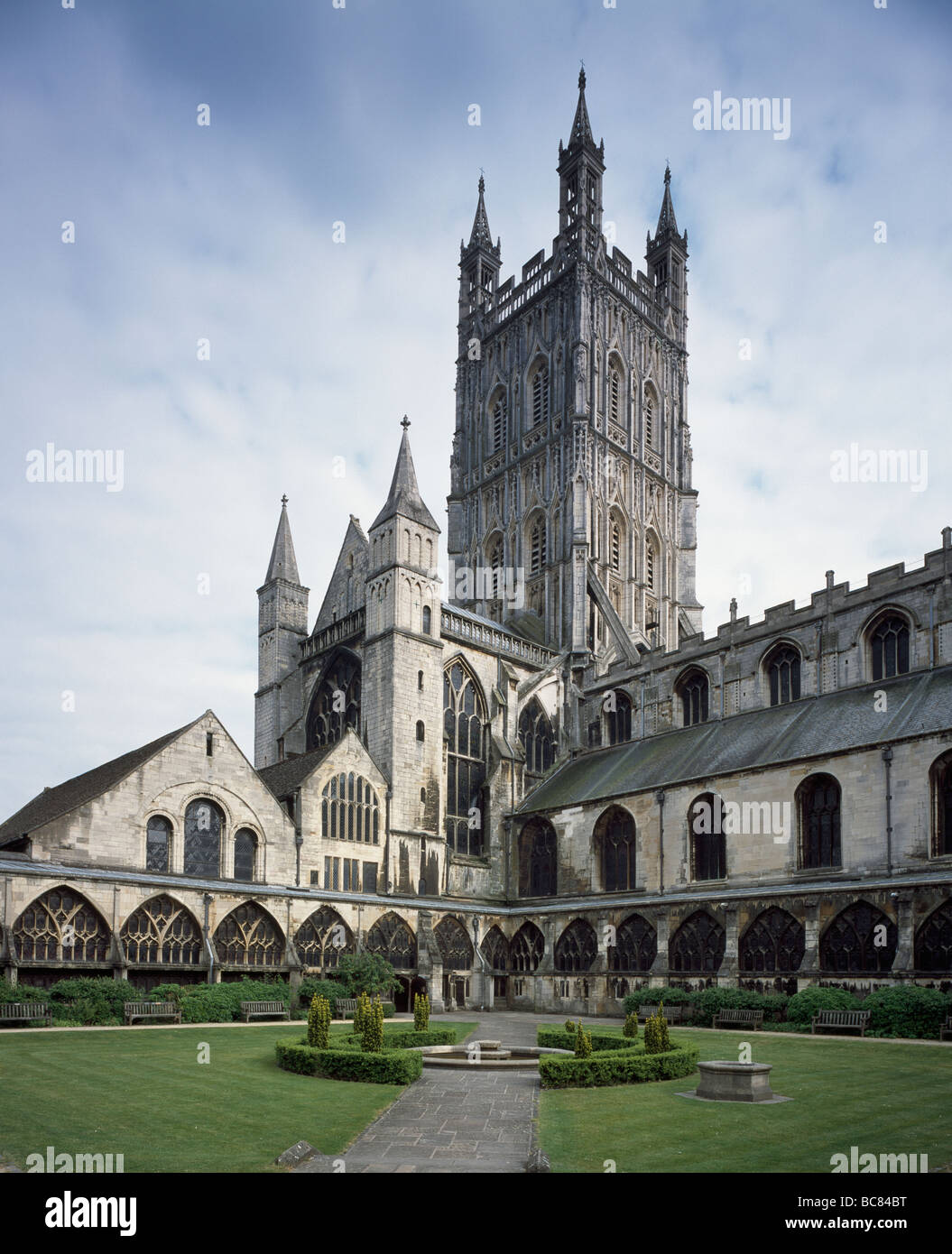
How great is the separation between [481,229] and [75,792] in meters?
55.3

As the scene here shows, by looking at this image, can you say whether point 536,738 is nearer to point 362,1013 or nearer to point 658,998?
point 658,998

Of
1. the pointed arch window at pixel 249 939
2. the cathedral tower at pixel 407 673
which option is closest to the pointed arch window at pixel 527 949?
the cathedral tower at pixel 407 673

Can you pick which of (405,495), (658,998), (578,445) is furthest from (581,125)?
(658,998)

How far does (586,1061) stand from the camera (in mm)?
19406

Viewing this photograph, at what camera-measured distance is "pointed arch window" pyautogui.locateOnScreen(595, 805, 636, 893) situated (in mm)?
44969

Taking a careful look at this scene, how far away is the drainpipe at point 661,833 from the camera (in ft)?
139

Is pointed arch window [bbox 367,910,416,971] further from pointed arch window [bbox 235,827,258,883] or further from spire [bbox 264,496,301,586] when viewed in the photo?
spire [bbox 264,496,301,586]

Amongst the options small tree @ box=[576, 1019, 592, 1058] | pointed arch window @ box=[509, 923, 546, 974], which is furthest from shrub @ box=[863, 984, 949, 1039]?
pointed arch window @ box=[509, 923, 546, 974]

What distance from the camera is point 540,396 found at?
7056 cm

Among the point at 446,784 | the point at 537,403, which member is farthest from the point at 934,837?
the point at 537,403

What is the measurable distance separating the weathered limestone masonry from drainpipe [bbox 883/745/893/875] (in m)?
0.08

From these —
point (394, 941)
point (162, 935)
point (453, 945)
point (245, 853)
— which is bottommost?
point (453, 945)

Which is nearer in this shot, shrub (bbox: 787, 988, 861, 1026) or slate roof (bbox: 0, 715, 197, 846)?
shrub (bbox: 787, 988, 861, 1026)
